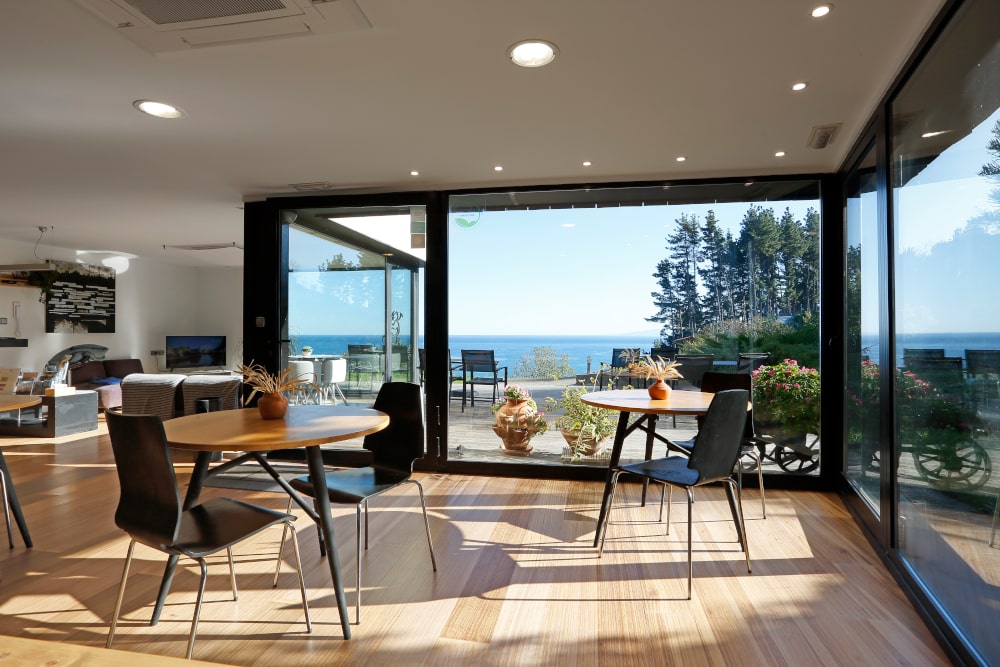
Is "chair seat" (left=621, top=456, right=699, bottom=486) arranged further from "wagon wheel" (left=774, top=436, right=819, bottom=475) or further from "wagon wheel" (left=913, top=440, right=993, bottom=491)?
"wagon wheel" (left=774, top=436, right=819, bottom=475)

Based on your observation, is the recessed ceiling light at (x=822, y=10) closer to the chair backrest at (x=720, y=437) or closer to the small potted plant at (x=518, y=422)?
the chair backrest at (x=720, y=437)

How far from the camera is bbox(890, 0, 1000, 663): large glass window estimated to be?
5.58ft

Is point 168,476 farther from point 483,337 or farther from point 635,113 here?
point 483,337

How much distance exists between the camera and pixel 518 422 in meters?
4.60

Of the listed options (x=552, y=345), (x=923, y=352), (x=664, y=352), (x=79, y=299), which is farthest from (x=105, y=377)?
(x=923, y=352)

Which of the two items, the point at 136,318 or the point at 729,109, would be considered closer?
the point at 729,109

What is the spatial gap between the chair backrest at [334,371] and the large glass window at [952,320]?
13.1 ft

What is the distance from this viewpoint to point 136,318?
29.5ft

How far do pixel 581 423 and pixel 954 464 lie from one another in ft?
8.98

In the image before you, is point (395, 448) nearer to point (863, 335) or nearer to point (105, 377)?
point (863, 335)

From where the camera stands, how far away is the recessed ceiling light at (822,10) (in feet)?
6.73

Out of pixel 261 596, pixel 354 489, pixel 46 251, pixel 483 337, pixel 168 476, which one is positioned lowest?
pixel 261 596

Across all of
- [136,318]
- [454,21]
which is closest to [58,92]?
[454,21]

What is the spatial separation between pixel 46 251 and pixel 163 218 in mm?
3285
